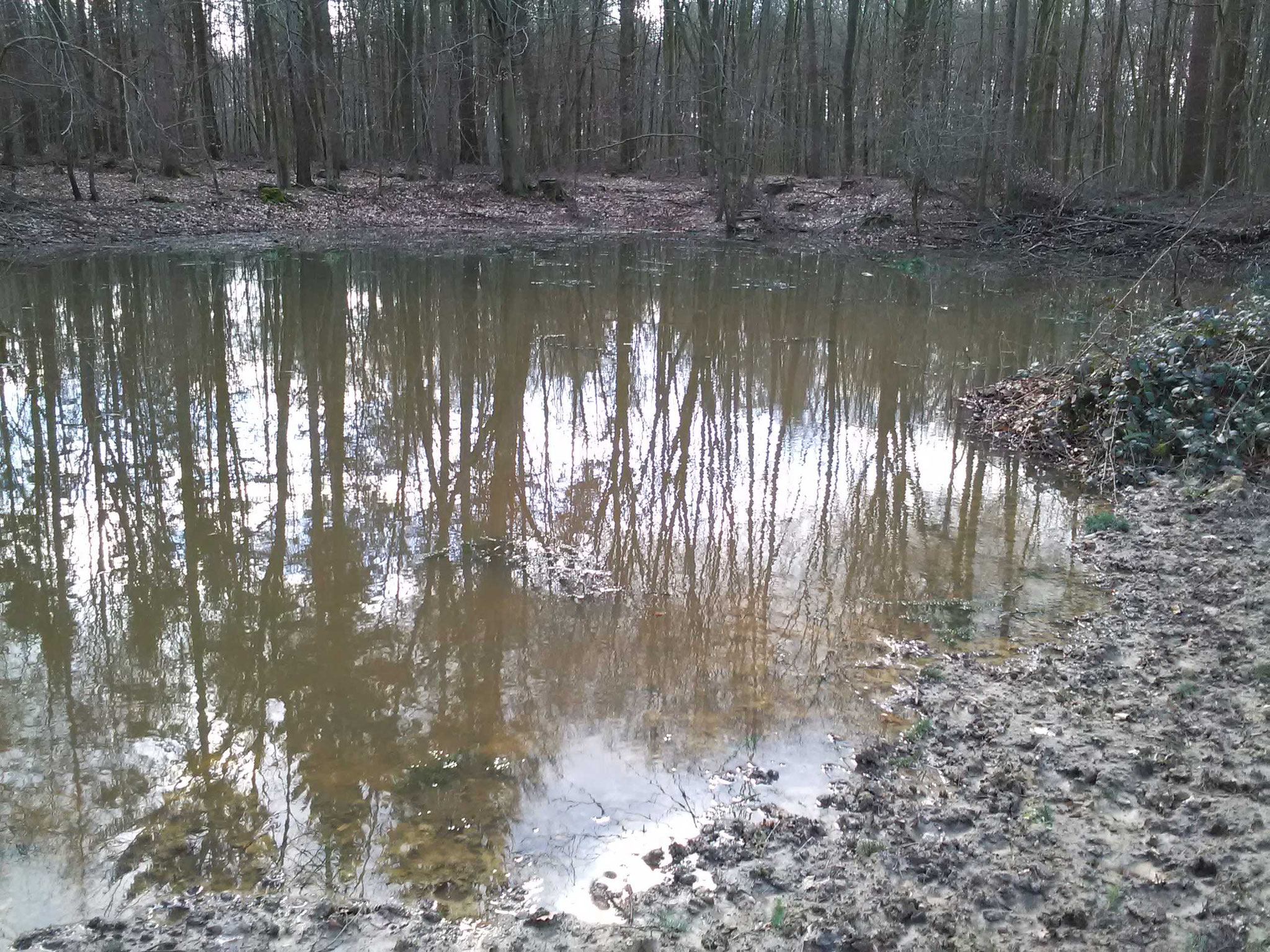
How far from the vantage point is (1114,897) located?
3012 mm

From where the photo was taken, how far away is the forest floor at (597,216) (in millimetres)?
20375

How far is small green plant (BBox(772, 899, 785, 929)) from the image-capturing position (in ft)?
10.0

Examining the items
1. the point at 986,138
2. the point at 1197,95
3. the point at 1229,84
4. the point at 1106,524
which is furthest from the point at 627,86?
the point at 1106,524

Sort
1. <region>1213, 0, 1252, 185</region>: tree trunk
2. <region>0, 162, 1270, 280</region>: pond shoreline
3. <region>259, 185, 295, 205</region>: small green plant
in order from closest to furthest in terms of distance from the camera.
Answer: <region>0, 162, 1270, 280</region>: pond shoreline → <region>1213, 0, 1252, 185</region>: tree trunk → <region>259, 185, 295, 205</region>: small green plant

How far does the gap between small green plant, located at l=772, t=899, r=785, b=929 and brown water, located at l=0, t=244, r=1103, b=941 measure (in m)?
0.54

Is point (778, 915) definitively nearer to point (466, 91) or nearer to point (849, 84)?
point (466, 91)

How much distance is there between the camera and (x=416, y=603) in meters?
5.53

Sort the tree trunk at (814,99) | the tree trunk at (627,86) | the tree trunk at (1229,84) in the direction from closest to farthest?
the tree trunk at (1229,84), the tree trunk at (814,99), the tree trunk at (627,86)

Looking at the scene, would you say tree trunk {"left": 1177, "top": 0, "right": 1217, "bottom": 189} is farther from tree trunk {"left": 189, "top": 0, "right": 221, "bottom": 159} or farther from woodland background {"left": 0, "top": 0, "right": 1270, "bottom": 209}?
tree trunk {"left": 189, "top": 0, "right": 221, "bottom": 159}

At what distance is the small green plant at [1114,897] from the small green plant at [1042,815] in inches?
15.2

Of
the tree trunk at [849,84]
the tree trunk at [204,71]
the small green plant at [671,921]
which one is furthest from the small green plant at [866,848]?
the tree trunk at [849,84]

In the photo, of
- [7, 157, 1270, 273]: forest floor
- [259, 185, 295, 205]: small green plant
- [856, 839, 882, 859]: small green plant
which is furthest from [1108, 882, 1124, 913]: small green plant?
[259, 185, 295, 205]: small green plant

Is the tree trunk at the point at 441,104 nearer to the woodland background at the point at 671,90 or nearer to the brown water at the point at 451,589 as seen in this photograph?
the woodland background at the point at 671,90

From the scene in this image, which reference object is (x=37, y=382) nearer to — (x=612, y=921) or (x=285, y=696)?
(x=285, y=696)
